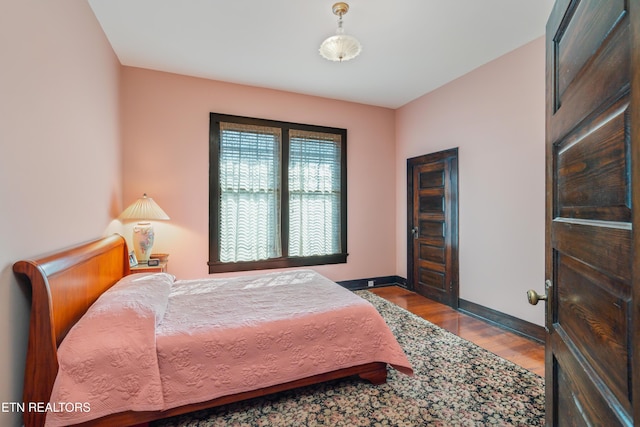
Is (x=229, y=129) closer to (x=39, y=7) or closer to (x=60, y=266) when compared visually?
(x=39, y=7)

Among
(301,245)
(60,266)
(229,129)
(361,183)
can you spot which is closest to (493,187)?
→ (361,183)

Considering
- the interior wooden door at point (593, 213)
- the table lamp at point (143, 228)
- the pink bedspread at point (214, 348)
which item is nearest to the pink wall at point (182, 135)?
the table lamp at point (143, 228)

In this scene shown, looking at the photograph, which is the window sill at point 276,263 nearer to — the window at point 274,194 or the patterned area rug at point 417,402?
the window at point 274,194

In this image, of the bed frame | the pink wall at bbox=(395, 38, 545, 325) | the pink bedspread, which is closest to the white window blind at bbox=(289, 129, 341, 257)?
the pink wall at bbox=(395, 38, 545, 325)

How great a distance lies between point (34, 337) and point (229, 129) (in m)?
3.04

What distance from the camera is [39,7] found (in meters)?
1.60

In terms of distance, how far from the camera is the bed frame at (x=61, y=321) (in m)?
1.34

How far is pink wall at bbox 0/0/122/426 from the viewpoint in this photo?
1.32 meters

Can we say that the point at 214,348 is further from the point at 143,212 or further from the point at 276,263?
the point at 276,263

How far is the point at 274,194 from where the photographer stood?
162 inches

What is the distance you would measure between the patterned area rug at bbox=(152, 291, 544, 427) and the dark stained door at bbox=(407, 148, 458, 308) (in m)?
1.51

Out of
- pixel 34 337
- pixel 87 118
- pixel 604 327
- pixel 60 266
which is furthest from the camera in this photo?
pixel 87 118

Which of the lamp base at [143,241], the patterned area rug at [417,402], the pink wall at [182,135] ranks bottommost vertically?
the patterned area rug at [417,402]

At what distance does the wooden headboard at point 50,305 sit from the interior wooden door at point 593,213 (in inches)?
79.8
